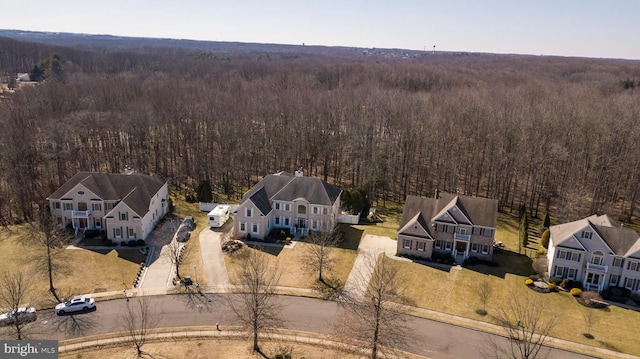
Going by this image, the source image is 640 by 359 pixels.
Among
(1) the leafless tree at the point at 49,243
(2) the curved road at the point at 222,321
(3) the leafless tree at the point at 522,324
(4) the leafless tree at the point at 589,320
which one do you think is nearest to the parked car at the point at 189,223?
(1) the leafless tree at the point at 49,243

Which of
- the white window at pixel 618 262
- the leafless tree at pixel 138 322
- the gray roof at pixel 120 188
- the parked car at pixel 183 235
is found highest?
the gray roof at pixel 120 188

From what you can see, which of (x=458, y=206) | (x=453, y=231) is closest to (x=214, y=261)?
(x=453, y=231)

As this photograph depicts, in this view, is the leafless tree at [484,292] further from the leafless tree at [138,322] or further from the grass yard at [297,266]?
the leafless tree at [138,322]

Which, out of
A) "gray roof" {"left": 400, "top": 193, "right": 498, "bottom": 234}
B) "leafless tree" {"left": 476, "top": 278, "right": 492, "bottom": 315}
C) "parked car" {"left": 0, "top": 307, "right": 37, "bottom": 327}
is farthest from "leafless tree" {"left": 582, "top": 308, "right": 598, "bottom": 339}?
"parked car" {"left": 0, "top": 307, "right": 37, "bottom": 327}

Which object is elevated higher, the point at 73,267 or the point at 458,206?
the point at 458,206

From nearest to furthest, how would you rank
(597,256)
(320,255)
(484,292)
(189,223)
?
(484,292) < (597,256) < (320,255) < (189,223)

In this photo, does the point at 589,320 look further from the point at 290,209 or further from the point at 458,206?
the point at 290,209

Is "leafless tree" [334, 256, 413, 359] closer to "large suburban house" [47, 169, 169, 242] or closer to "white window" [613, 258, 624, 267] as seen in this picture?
"white window" [613, 258, 624, 267]
